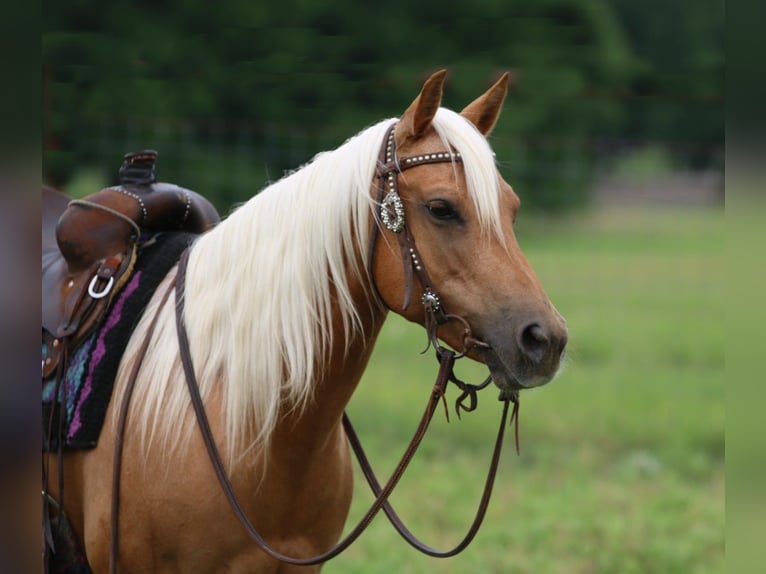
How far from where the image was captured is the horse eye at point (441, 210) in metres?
1.96

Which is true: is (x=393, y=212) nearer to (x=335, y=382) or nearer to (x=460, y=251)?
(x=460, y=251)

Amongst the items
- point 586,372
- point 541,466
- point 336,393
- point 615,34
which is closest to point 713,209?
point 615,34

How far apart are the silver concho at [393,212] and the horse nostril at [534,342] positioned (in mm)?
368

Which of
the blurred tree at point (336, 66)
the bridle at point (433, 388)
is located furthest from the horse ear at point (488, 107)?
the blurred tree at point (336, 66)

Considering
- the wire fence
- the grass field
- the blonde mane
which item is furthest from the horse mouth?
the wire fence

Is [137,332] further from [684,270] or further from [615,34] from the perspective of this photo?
[615,34]

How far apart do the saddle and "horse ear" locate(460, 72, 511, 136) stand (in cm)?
96

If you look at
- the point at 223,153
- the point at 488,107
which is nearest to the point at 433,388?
the point at 488,107

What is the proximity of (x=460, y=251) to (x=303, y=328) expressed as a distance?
42 cm

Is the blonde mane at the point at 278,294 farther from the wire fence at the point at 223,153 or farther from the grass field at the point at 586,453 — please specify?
the wire fence at the point at 223,153

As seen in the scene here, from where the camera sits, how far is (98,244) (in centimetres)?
249

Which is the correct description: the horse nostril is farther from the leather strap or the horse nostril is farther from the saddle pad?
the saddle pad

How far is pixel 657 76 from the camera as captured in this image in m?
23.9

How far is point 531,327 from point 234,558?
0.93 metres
